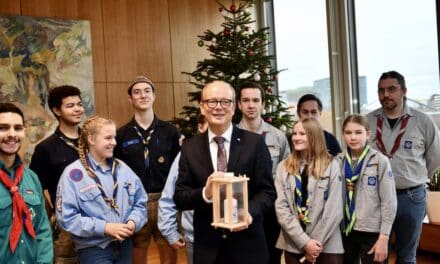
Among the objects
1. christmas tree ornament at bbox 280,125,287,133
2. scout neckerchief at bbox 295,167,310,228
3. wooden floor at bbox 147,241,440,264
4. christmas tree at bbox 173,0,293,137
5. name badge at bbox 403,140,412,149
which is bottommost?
wooden floor at bbox 147,241,440,264

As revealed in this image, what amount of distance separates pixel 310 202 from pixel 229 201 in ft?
3.38

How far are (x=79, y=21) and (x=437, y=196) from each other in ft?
15.5

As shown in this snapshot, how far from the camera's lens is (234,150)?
82.0 inches

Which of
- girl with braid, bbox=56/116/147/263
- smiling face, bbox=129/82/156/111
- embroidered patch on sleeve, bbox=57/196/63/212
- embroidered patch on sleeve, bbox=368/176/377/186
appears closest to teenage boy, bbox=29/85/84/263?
girl with braid, bbox=56/116/147/263

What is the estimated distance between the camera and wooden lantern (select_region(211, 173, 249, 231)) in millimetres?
1843

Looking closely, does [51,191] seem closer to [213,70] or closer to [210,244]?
[210,244]

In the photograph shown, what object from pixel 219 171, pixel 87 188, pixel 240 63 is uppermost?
pixel 240 63

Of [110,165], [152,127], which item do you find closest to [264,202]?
[110,165]

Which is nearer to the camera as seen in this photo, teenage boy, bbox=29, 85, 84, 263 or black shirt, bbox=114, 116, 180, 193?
teenage boy, bbox=29, 85, 84, 263

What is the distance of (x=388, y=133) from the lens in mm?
3389

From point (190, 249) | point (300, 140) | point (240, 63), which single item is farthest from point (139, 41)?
point (190, 249)

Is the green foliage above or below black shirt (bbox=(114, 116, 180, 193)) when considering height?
below

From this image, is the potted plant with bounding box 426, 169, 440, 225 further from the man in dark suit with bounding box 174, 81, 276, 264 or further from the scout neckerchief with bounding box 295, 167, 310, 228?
the man in dark suit with bounding box 174, 81, 276, 264

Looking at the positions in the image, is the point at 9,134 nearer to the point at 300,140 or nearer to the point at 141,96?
the point at 141,96
